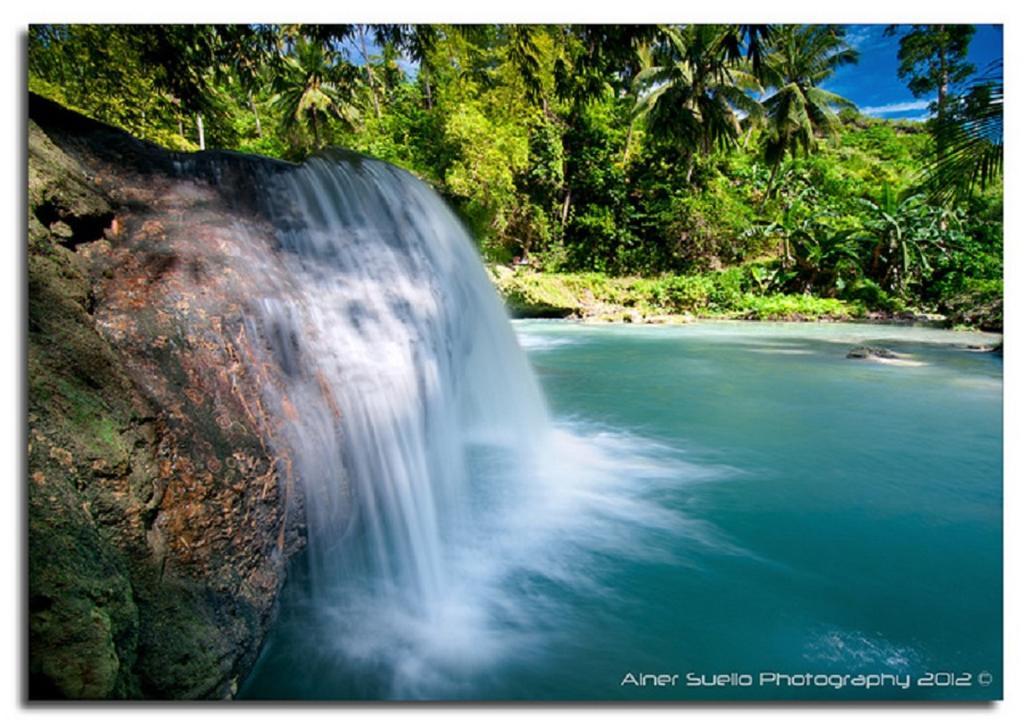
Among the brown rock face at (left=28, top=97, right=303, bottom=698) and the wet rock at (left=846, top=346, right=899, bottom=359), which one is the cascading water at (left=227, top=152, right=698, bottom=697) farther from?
the wet rock at (left=846, top=346, right=899, bottom=359)

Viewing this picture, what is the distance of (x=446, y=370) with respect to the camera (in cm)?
251

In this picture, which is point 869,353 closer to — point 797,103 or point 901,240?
point 901,240

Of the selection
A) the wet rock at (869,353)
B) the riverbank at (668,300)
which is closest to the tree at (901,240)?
the riverbank at (668,300)

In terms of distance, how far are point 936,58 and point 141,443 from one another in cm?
296

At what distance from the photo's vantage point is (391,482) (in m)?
2.06

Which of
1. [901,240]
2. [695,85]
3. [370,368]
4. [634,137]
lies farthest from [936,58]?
[634,137]

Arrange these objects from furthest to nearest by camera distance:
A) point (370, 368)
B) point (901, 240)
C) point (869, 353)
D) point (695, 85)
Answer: point (901, 240), point (869, 353), point (695, 85), point (370, 368)

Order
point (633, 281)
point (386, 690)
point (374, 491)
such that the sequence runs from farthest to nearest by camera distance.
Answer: point (633, 281)
point (374, 491)
point (386, 690)

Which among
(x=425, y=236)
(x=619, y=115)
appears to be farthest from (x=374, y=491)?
(x=619, y=115)

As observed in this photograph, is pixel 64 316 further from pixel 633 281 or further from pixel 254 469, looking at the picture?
pixel 633 281

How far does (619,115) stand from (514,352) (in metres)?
16.2

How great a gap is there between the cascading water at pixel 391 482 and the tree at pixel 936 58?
2142mm

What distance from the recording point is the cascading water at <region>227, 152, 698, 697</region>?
1.67 metres
